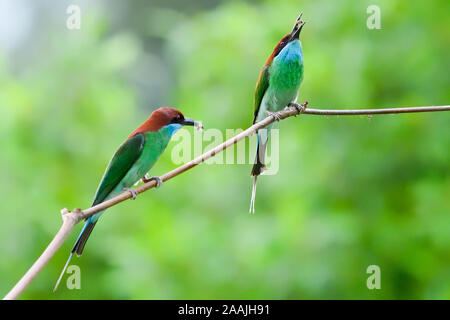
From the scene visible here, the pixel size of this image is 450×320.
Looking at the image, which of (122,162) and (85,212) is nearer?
(85,212)

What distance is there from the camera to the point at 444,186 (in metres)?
4.79

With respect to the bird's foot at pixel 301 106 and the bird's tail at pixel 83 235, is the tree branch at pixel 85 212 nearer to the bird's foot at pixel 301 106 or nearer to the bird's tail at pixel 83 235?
the bird's foot at pixel 301 106

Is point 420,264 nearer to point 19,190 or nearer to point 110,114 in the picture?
point 110,114

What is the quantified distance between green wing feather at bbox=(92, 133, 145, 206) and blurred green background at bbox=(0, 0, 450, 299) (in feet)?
7.43

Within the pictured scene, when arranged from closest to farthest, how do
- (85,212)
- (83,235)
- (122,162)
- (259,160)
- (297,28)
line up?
(85,212) < (83,235) < (122,162) < (297,28) < (259,160)

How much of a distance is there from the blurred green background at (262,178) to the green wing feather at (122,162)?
2264 mm

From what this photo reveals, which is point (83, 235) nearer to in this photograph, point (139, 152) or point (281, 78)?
point (139, 152)

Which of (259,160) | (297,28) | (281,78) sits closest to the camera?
(297,28)

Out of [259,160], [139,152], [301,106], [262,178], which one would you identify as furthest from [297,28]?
[262,178]

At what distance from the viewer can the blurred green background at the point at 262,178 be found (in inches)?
180

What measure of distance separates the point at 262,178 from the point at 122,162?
9.92ft

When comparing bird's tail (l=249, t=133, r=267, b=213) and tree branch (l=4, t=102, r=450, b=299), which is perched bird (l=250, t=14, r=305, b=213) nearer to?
bird's tail (l=249, t=133, r=267, b=213)

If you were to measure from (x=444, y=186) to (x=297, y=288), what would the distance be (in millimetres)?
1511

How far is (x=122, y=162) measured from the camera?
2338 millimetres
